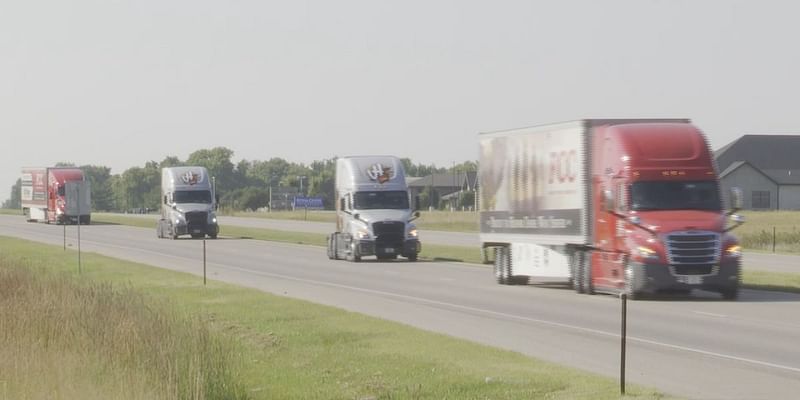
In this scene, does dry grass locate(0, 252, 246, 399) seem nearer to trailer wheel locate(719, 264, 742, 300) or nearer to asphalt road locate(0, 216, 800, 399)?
asphalt road locate(0, 216, 800, 399)

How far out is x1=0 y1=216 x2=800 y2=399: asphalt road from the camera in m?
17.0

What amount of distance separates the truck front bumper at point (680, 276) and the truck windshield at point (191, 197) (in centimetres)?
4430

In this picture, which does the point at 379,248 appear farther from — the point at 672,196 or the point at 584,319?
the point at 584,319

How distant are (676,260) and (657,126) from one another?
3.27 metres

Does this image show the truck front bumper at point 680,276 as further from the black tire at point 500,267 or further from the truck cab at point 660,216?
the black tire at point 500,267

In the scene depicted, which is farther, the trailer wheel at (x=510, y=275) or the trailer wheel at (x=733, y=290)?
the trailer wheel at (x=510, y=275)

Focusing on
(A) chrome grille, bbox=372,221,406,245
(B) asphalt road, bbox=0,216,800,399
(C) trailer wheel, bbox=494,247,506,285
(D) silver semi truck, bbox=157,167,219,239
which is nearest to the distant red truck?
(D) silver semi truck, bbox=157,167,219,239

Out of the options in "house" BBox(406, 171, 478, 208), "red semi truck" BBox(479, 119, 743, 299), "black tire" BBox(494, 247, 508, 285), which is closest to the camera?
"red semi truck" BBox(479, 119, 743, 299)

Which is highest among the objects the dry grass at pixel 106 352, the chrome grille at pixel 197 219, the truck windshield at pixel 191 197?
the truck windshield at pixel 191 197

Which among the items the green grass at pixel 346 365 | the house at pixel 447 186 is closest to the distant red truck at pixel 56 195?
the green grass at pixel 346 365

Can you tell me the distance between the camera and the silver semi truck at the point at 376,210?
47.8 m

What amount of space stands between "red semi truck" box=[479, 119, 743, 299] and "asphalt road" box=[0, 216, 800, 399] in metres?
0.60

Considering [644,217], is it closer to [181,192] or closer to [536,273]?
[536,273]

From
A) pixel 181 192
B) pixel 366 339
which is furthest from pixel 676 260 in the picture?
pixel 181 192
